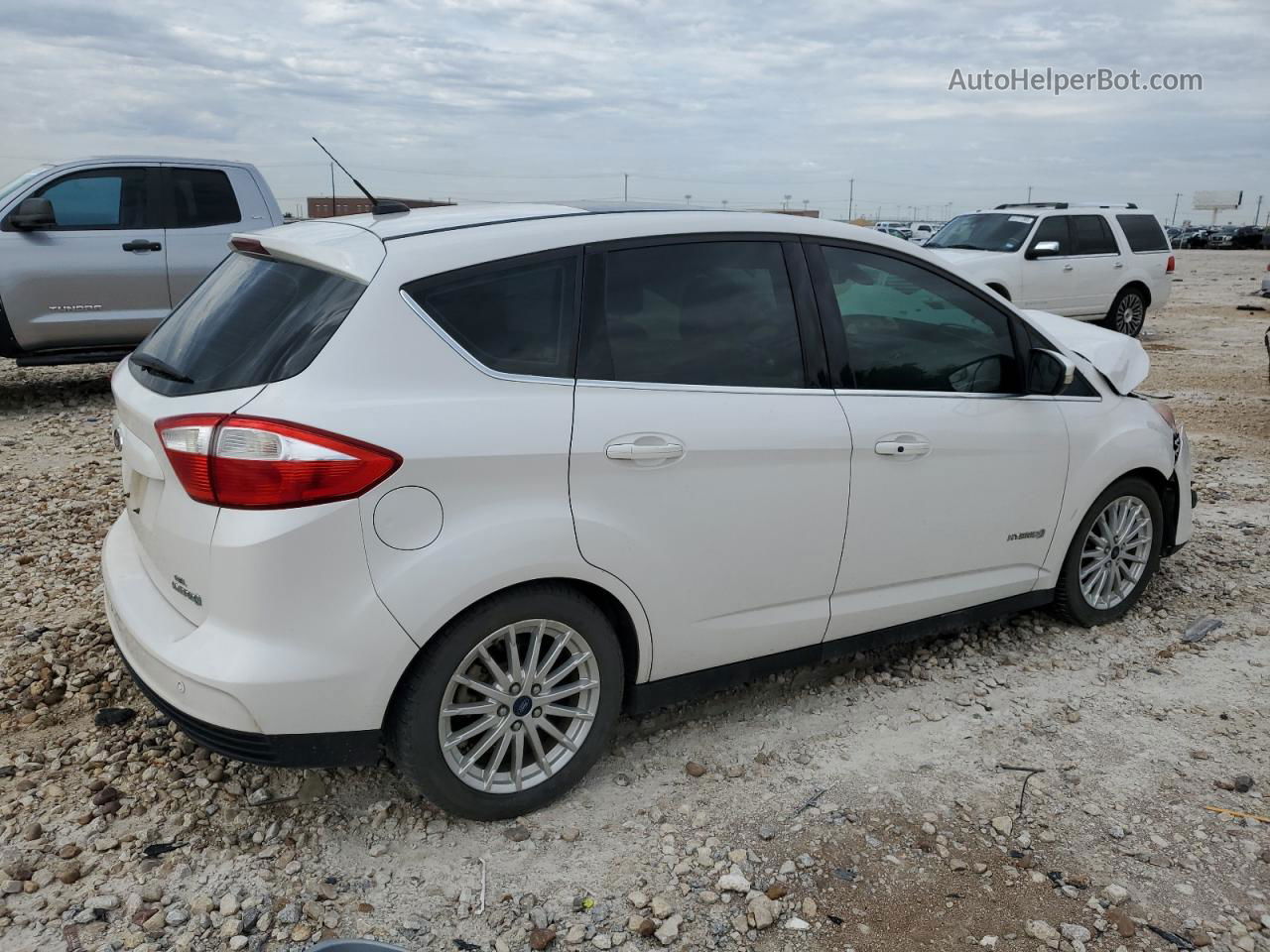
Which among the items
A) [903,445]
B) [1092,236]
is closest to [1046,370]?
[903,445]

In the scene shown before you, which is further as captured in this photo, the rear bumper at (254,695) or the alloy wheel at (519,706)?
the alloy wheel at (519,706)

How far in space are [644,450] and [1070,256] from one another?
12015 millimetres

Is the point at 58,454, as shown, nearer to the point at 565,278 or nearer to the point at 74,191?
the point at 74,191

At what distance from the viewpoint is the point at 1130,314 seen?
564 inches

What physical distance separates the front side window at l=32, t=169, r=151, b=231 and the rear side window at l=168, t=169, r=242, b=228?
0.24m

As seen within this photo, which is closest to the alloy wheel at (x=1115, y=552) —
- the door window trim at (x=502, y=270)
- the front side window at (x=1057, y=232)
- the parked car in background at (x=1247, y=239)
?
the door window trim at (x=502, y=270)

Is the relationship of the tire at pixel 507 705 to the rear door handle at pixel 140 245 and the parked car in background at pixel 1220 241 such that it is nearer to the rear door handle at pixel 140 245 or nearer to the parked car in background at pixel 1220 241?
the rear door handle at pixel 140 245

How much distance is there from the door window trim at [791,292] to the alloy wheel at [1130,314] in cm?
1203

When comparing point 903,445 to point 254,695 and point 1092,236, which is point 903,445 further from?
point 1092,236

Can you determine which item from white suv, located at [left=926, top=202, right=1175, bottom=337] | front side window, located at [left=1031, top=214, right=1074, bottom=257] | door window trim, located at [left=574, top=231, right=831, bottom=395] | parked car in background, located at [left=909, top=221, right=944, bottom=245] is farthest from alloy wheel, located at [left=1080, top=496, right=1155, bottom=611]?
parked car in background, located at [left=909, top=221, right=944, bottom=245]

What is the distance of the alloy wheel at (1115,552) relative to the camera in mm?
4473

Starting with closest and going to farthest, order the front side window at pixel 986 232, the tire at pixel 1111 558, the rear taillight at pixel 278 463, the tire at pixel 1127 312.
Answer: the rear taillight at pixel 278 463 → the tire at pixel 1111 558 → the front side window at pixel 986 232 → the tire at pixel 1127 312

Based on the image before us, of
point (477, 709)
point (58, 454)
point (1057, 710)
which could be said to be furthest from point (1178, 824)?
point (58, 454)

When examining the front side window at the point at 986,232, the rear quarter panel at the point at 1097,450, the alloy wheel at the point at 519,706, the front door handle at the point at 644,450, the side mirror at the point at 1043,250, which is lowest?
the alloy wheel at the point at 519,706
